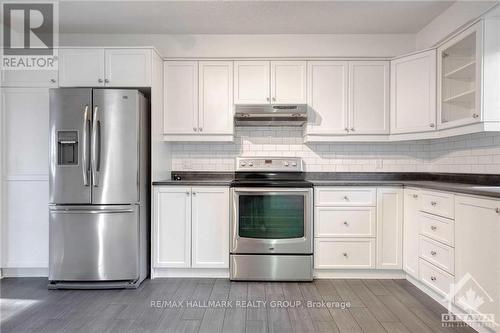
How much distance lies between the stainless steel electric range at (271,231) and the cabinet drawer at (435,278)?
94cm

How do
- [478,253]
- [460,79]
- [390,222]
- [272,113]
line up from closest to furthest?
[478,253] → [460,79] → [390,222] → [272,113]

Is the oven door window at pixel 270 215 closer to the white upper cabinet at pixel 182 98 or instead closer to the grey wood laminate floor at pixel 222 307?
the grey wood laminate floor at pixel 222 307

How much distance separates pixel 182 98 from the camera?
10.8 feet

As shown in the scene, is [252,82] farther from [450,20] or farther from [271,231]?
[450,20]

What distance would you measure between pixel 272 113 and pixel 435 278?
2021 millimetres

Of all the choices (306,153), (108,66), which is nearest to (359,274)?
(306,153)

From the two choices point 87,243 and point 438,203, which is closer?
point 438,203

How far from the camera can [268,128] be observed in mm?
3537

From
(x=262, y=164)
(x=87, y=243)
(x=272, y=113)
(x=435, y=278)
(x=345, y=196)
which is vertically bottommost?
(x=435, y=278)

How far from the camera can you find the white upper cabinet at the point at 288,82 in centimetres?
327

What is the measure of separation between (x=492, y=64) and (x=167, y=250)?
3124 mm

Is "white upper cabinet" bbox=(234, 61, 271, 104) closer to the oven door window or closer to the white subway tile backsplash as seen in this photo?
the white subway tile backsplash

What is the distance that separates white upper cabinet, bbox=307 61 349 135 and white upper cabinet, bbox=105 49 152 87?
1.66 metres

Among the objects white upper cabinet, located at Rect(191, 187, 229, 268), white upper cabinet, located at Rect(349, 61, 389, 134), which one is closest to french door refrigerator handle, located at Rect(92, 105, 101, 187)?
white upper cabinet, located at Rect(191, 187, 229, 268)
